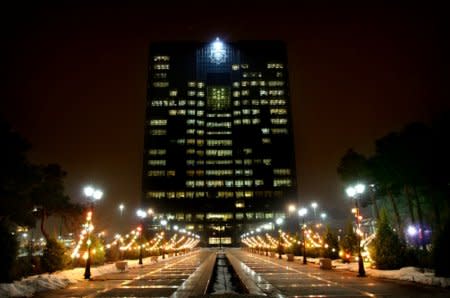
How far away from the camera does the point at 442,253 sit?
19719mm

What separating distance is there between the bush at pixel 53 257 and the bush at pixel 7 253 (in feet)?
27.9

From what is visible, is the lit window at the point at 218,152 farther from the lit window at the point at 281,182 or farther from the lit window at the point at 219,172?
the lit window at the point at 281,182

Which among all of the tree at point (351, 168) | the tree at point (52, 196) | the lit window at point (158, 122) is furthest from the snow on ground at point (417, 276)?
the lit window at point (158, 122)

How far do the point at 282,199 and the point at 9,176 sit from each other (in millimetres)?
154884

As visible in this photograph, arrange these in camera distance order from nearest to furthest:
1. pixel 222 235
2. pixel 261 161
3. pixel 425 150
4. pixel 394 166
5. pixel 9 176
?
pixel 9 176, pixel 425 150, pixel 394 166, pixel 222 235, pixel 261 161

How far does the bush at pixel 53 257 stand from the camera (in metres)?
26.8

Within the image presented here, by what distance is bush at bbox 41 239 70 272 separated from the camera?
26.8 metres

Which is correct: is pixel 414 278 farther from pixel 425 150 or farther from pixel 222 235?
pixel 222 235

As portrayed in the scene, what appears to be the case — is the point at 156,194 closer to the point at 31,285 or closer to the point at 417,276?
the point at 31,285

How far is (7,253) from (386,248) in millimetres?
24066

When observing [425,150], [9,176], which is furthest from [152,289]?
[425,150]

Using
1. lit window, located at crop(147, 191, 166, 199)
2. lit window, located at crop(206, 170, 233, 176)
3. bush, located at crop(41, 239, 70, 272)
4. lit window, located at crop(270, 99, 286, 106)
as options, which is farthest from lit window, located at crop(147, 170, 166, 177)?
bush, located at crop(41, 239, 70, 272)

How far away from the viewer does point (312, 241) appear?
47438 millimetres

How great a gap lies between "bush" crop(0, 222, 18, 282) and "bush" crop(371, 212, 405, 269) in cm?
2355
